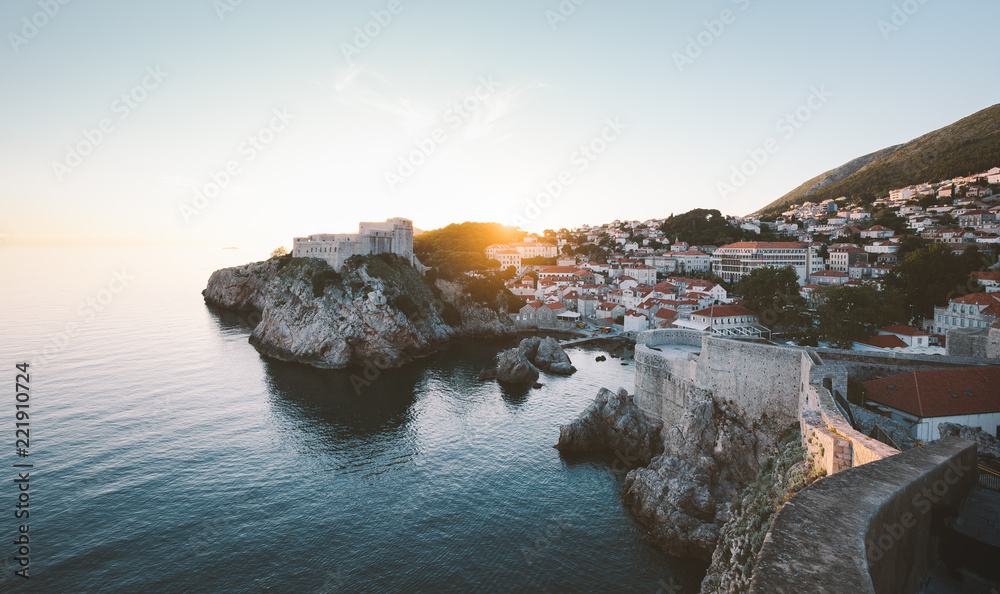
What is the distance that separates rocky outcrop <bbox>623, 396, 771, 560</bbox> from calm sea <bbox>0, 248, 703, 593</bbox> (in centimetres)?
72

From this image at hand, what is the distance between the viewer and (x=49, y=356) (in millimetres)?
32406

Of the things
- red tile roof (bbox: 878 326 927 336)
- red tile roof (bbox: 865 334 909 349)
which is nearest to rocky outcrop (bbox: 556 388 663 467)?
red tile roof (bbox: 865 334 909 349)

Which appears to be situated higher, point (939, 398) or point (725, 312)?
point (939, 398)

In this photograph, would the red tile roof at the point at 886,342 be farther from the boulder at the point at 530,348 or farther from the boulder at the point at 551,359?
the boulder at the point at 530,348

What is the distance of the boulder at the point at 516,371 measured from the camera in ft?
106

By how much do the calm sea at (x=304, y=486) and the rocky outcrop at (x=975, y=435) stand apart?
26.3 feet

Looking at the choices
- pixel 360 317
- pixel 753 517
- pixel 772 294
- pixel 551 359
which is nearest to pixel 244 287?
pixel 360 317

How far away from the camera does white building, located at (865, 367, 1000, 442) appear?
1313 cm

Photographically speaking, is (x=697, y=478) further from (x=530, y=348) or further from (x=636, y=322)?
(x=636, y=322)

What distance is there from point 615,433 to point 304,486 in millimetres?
13476

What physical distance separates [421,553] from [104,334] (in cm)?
4234

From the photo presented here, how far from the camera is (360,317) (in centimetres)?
3962

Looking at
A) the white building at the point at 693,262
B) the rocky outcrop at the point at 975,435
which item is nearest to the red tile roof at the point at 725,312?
the rocky outcrop at the point at 975,435

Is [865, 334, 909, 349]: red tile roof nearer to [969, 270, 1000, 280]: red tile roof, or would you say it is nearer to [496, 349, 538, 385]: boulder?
[969, 270, 1000, 280]: red tile roof
